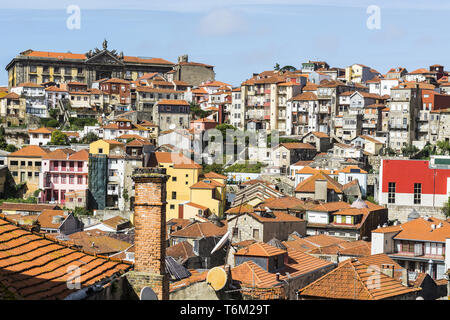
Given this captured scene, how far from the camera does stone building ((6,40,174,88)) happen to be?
3910 inches

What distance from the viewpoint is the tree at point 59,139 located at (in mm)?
71250

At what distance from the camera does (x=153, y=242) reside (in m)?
11.1

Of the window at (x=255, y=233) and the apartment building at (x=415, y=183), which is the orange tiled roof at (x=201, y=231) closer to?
the window at (x=255, y=233)

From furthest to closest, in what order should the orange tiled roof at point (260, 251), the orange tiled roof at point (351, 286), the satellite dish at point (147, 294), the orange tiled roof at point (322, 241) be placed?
1. the orange tiled roof at point (322, 241)
2. the orange tiled roof at point (260, 251)
3. the orange tiled roof at point (351, 286)
4. the satellite dish at point (147, 294)

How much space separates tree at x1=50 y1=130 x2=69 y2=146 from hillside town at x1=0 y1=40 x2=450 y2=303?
0.24 metres

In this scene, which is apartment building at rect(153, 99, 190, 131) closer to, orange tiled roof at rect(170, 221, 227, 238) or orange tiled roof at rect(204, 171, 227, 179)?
orange tiled roof at rect(204, 171, 227, 179)

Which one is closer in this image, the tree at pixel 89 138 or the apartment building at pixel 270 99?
the tree at pixel 89 138

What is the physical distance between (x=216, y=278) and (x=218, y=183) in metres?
43.0

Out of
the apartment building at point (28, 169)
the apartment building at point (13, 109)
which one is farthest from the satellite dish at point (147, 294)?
the apartment building at point (13, 109)

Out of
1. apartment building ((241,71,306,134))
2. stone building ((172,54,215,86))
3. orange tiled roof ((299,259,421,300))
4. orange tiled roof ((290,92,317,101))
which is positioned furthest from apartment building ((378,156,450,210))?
stone building ((172,54,215,86))

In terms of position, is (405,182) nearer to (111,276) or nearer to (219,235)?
(219,235)

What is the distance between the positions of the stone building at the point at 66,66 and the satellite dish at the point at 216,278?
8832 cm
